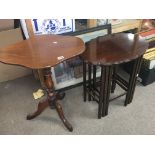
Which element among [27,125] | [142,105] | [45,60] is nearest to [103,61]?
[45,60]

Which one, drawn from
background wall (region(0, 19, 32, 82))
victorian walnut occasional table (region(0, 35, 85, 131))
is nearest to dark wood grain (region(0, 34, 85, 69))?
victorian walnut occasional table (region(0, 35, 85, 131))

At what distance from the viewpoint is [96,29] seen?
1641 millimetres

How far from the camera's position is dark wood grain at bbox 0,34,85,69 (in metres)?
1.04

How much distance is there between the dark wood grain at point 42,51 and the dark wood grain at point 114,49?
0.12 metres

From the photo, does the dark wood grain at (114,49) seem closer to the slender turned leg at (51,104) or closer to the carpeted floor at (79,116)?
the slender turned leg at (51,104)

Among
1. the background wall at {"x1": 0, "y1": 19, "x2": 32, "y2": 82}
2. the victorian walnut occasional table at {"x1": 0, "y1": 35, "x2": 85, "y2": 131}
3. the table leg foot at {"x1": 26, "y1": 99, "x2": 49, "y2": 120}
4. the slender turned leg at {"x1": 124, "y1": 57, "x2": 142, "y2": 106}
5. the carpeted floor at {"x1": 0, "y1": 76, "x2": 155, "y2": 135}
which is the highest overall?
the victorian walnut occasional table at {"x1": 0, "y1": 35, "x2": 85, "y2": 131}

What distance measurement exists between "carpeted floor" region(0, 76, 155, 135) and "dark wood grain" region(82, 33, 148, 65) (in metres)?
0.61

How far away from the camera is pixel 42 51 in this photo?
1144mm

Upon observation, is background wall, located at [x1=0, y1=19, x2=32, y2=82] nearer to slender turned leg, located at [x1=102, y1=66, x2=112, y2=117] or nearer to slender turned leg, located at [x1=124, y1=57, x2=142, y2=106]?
slender turned leg, located at [x1=102, y1=66, x2=112, y2=117]

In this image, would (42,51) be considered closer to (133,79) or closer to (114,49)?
(114,49)

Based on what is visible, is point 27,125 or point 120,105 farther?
point 120,105
